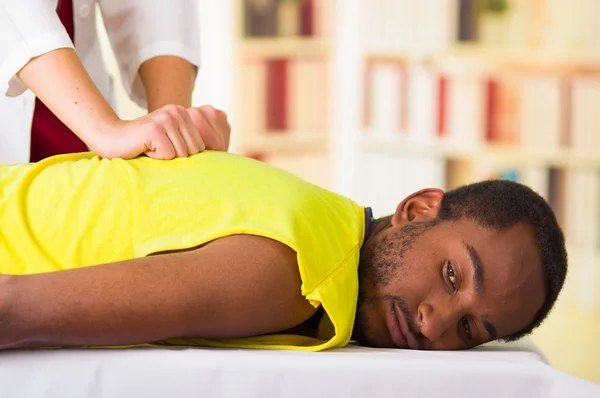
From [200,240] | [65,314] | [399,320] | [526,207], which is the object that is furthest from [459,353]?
[65,314]

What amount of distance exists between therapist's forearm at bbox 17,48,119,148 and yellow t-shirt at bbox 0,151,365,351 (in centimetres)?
9

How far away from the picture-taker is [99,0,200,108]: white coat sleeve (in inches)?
66.5

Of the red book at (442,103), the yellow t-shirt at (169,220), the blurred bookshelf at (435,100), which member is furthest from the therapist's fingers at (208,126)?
the red book at (442,103)

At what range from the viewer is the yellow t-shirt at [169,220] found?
118 cm

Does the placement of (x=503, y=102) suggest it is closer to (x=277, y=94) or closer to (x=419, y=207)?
(x=277, y=94)

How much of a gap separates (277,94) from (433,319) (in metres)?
2.76

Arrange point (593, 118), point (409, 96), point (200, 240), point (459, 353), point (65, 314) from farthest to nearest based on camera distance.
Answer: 1. point (409, 96)
2. point (593, 118)
3. point (459, 353)
4. point (200, 240)
5. point (65, 314)

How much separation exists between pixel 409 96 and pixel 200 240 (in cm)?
283

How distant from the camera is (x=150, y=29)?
Answer: 1692 millimetres

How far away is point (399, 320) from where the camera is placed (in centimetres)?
131

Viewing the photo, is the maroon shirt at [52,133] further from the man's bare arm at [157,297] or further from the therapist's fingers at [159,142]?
the man's bare arm at [157,297]

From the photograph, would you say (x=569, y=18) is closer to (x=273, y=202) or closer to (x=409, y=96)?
(x=409, y=96)

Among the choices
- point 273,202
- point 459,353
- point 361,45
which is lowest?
point 459,353

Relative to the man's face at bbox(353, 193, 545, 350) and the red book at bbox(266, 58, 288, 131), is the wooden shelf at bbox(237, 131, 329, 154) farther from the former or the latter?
the man's face at bbox(353, 193, 545, 350)
